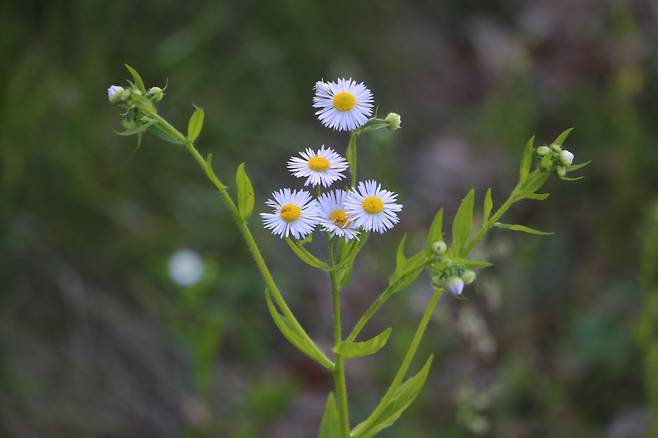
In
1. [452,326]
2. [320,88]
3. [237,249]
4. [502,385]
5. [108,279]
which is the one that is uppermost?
[237,249]

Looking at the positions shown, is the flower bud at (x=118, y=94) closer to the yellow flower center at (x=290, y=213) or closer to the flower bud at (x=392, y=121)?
the yellow flower center at (x=290, y=213)

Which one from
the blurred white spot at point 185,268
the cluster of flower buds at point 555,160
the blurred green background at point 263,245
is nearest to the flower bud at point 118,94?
the cluster of flower buds at point 555,160

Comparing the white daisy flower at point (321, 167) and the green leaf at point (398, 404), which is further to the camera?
the green leaf at point (398, 404)

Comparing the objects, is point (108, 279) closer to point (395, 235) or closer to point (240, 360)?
point (240, 360)

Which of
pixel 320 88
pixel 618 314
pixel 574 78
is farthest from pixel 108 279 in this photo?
pixel 574 78

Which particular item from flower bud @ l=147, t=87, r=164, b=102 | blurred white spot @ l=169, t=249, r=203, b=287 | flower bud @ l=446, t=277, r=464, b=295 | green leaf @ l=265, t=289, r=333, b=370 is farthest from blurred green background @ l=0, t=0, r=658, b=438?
flower bud @ l=147, t=87, r=164, b=102

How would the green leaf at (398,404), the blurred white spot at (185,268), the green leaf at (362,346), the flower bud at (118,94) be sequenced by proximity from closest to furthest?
the flower bud at (118,94) < the green leaf at (362,346) < the green leaf at (398,404) < the blurred white spot at (185,268)

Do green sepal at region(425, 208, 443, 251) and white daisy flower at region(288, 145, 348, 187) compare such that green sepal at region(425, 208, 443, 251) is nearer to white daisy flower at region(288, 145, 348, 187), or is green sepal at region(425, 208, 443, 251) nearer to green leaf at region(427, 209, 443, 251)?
green leaf at region(427, 209, 443, 251)
